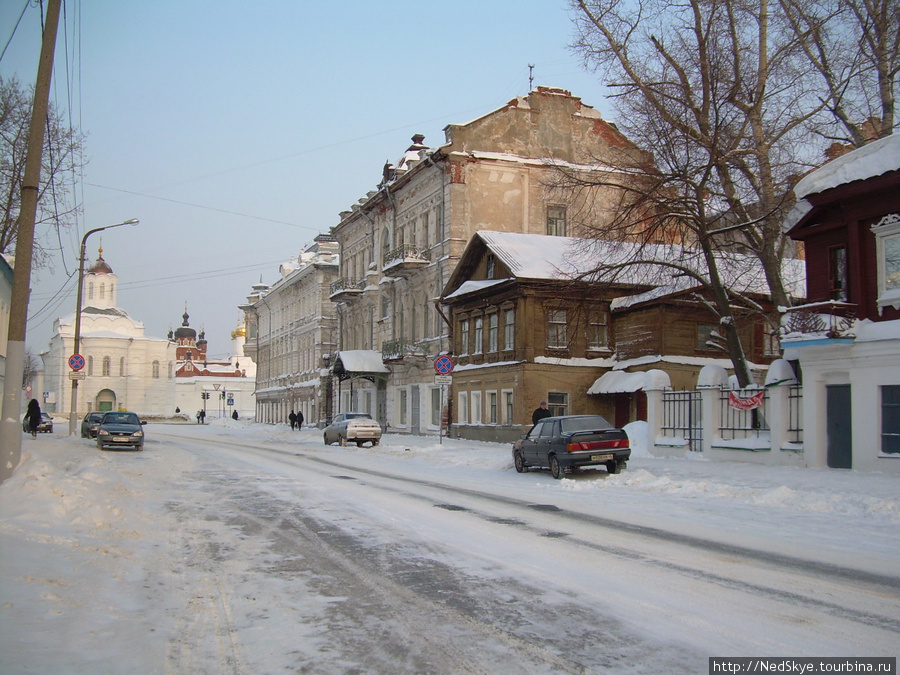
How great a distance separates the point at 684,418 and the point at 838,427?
19.3ft

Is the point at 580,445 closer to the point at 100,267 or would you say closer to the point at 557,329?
the point at 557,329

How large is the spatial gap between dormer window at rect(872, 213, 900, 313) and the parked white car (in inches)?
936

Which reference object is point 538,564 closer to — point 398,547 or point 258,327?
point 398,547

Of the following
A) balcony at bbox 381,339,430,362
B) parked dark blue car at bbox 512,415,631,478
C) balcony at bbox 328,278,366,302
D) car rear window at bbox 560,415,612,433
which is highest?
balcony at bbox 328,278,366,302

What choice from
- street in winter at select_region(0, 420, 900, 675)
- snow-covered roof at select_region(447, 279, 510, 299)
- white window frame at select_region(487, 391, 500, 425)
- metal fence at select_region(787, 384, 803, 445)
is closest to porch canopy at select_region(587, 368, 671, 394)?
white window frame at select_region(487, 391, 500, 425)

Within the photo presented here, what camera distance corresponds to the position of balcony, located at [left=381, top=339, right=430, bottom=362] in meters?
46.3

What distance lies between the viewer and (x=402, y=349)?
155 feet

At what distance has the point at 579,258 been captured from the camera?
3694 centimetres

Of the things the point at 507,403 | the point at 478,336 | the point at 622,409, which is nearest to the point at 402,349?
the point at 478,336

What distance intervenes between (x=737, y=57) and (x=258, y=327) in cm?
7501

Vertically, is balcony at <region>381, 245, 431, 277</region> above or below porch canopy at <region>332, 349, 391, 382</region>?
above

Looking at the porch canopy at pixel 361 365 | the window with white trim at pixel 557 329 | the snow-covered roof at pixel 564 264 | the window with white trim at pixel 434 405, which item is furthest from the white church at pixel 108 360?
the window with white trim at pixel 557 329

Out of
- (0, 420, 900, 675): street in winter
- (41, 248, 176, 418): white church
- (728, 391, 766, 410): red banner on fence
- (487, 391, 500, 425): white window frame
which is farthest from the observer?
(41, 248, 176, 418): white church

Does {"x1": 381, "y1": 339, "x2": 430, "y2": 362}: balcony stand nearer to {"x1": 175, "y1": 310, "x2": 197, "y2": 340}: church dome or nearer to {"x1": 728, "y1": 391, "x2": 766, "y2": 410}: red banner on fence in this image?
{"x1": 728, "y1": 391, "x2": 766, "y2": 410}: red banner on fence
